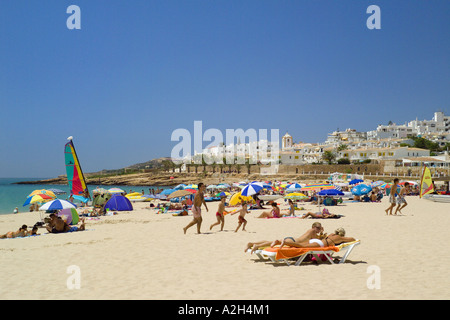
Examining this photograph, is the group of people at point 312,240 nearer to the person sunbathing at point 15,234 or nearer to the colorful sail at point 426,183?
the person sunbathing at point 15,234

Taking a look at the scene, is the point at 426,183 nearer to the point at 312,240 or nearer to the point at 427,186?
the point at 427,186

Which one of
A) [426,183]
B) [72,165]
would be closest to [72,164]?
[72,165]

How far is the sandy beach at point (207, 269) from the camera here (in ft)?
15.6

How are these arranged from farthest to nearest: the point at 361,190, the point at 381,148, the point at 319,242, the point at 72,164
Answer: the point at 381,148, the point at 361,190, the point at 72,164, the point at 319,242

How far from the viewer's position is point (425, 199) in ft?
80.6

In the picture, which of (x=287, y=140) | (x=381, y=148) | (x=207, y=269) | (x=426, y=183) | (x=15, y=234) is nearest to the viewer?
(x=207, y=269)

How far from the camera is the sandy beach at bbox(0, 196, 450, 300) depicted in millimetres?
4770

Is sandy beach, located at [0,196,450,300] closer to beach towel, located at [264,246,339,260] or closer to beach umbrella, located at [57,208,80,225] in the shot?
beach towel, located at [264,246,339,260]

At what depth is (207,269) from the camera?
602 centimetres

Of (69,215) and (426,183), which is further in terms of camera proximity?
(426,183)

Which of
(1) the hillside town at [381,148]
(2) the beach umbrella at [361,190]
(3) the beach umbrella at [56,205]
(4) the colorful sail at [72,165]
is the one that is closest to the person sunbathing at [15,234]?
(3) the beach umbrella at [56,205]

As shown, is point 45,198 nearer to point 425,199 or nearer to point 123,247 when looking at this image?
point 123,247

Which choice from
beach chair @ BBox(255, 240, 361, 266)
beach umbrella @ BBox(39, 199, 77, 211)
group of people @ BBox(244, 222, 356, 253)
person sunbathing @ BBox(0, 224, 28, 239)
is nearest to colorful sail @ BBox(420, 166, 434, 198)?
group of people @ BBox(244, 222, 356, 253)

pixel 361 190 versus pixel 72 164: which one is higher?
pixel 72 164
